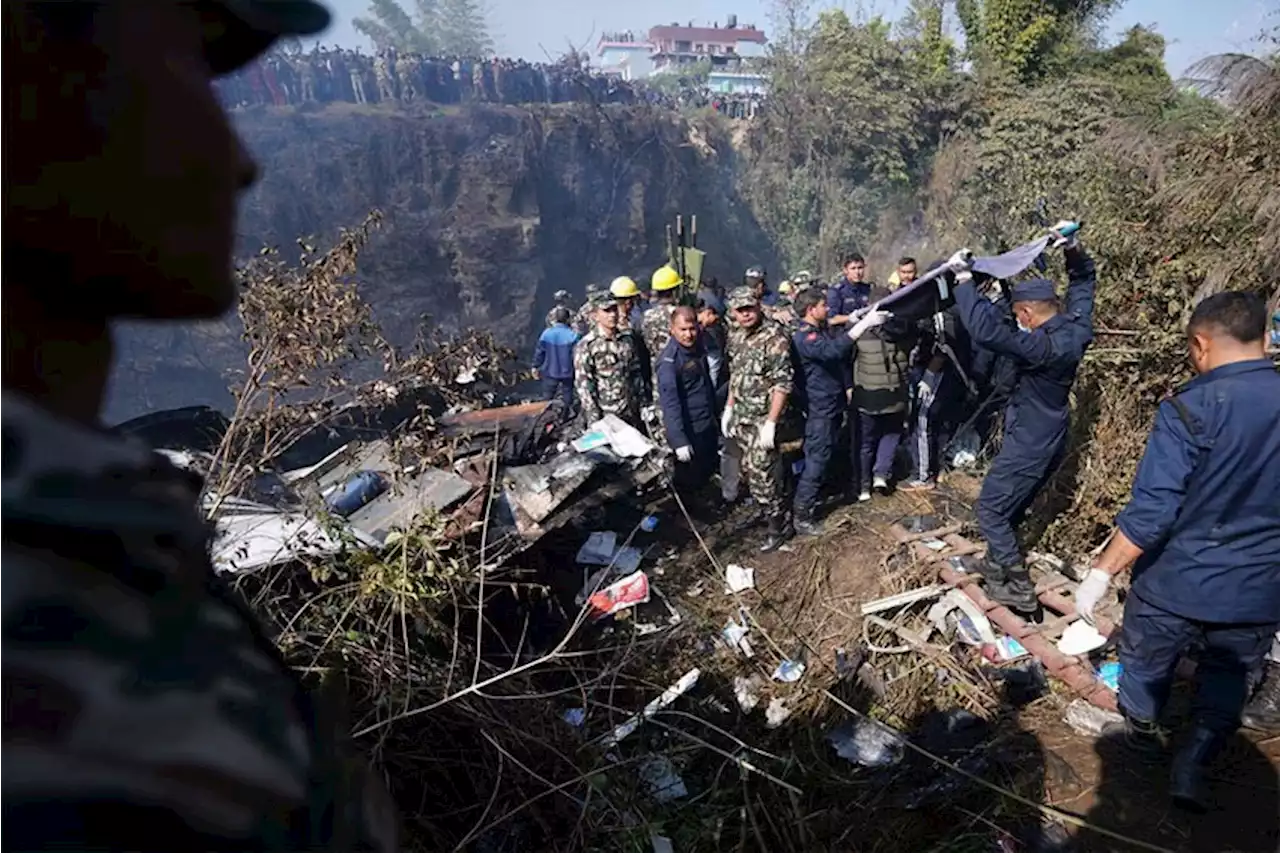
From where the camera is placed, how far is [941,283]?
14.7 feet

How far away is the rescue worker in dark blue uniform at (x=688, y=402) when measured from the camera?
555cm

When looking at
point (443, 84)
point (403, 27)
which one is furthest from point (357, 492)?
point (403, 27)

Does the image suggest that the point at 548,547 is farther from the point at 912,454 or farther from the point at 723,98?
the point at 723,98

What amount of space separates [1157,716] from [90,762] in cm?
360

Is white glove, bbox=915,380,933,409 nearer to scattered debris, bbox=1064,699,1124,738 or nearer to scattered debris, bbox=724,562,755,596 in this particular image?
scattered debris, bbox=724,562,755,596

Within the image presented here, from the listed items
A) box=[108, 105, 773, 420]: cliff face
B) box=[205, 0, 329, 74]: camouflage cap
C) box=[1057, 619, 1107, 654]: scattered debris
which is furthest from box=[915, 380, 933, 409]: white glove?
box=[108, 105, 773, 420]: cliff face

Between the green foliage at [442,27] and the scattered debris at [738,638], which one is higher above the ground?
the green foliage at [442,27]

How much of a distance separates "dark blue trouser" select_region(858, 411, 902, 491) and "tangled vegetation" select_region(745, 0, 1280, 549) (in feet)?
3.99

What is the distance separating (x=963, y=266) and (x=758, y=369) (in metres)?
1.47

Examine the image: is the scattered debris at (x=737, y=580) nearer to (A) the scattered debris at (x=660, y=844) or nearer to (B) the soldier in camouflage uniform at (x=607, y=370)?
(B) the soldier in camouflage uniform at (x=607, y=370)

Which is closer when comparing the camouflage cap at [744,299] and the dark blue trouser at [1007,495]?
the dark blue trouser at [1007,495]

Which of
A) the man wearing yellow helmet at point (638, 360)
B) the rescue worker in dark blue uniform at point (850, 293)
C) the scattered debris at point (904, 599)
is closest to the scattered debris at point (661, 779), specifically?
the scattered debris at point (904, 599)

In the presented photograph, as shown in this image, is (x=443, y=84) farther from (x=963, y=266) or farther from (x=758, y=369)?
(x=963, y=266)

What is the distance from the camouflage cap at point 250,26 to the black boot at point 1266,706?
13.1 ft
